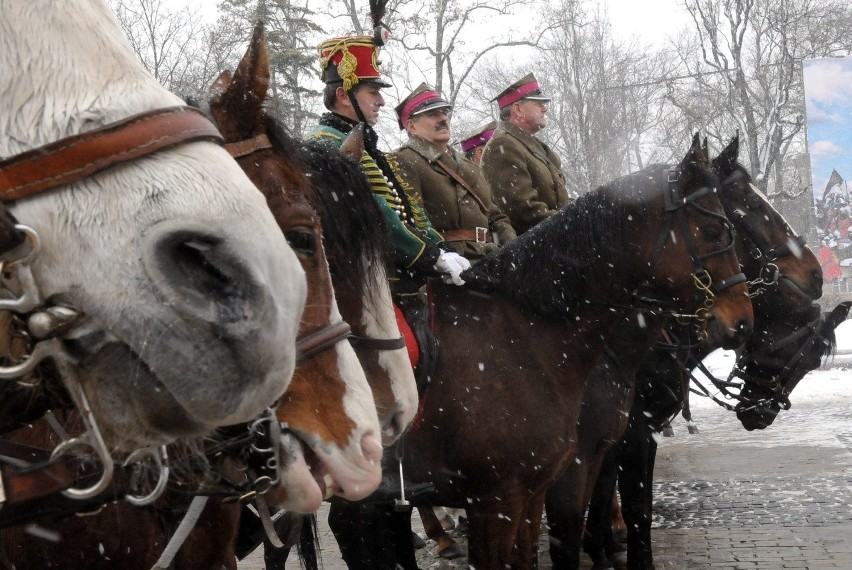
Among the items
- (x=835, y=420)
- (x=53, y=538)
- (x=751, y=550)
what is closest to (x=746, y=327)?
(x=751, y=550)

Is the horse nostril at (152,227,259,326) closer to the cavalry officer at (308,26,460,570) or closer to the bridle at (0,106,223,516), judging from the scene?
the bridle at (0,106,223,516)

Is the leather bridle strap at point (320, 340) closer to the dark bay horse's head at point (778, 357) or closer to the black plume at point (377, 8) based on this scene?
the black plume at point (377, 8)

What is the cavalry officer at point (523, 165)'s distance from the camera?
22.7ft

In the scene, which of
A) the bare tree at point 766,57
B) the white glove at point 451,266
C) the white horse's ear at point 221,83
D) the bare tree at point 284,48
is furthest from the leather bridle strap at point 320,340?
the bare tree at point 766,57

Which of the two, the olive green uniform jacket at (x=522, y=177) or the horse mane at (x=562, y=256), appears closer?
the horse mane at (x=562, y=256)

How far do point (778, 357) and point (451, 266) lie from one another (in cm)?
372

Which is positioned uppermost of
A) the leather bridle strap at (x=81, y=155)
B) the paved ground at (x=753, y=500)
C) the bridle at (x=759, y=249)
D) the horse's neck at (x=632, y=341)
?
the leather bridle strap at (x=81, y=155)

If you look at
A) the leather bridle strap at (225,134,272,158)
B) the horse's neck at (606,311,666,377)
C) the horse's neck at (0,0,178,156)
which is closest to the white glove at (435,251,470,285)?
the horse's neck at (606,311,666,377)

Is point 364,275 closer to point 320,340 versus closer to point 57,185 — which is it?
point 320,340

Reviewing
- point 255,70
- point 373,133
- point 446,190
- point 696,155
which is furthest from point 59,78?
point 696,155

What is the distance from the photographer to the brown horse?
184 inches

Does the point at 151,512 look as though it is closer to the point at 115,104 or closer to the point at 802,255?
the point at 115,104

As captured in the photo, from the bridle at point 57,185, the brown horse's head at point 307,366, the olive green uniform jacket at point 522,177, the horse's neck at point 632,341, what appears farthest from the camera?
the olive green uniform jacket at point 522,177

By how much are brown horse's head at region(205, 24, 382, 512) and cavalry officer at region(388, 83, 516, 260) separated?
271cm
